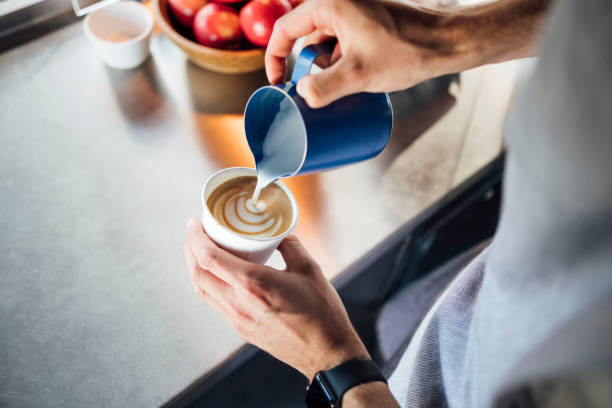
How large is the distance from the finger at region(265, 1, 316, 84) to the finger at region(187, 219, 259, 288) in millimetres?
324

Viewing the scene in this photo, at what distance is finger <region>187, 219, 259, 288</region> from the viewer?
2.43 ft

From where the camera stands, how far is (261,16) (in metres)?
1.08

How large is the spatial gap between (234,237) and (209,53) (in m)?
0.54

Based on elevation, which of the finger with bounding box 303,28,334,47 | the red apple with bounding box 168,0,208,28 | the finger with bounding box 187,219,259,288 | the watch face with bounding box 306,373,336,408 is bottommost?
the watch face with bounding box 306,373,336,408

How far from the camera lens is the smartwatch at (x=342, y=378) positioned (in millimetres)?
731

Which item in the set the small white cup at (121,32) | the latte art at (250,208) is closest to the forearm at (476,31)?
the latte art at (250,208)

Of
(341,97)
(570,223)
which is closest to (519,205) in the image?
(570,223)

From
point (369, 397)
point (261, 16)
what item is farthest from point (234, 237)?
point (261, 16)

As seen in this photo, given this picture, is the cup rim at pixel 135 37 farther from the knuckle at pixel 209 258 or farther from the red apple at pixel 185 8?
the knuckle at pixel 209 258

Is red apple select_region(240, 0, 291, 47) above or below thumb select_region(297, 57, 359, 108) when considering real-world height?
below

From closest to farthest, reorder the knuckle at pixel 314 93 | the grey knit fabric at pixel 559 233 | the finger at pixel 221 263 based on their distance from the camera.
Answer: the grey knit fabric at pixel 559 233 < the knuckle at pixel 314 93 < the finger at pixel 221 263

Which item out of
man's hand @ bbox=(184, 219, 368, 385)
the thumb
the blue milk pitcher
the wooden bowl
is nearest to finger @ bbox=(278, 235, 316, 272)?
man's hand @ bbox=(184, 219, 368, 385)

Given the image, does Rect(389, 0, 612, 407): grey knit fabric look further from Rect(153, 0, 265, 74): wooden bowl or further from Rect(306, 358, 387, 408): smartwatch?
Rect(153, 0, 265, 74): wooden bowl

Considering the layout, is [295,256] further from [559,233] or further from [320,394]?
[559,233]
